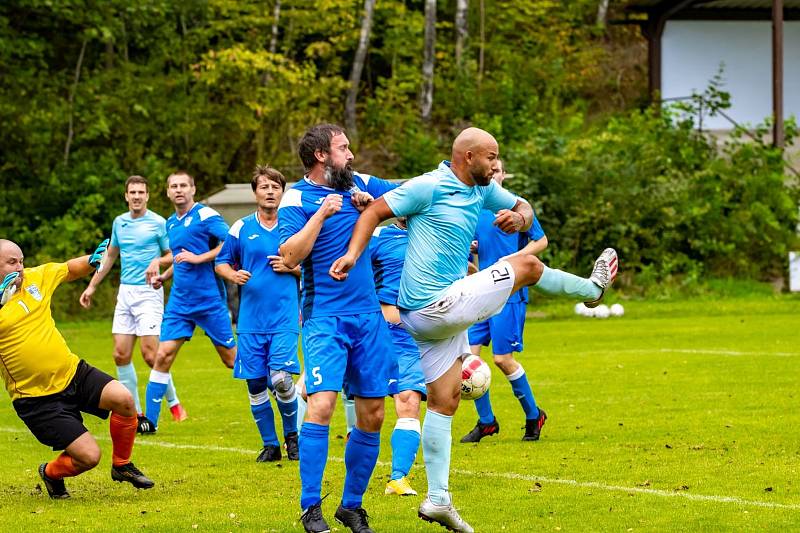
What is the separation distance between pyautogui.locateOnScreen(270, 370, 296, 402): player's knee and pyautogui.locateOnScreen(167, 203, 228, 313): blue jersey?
2071 mm

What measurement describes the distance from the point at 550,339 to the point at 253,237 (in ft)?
34.4

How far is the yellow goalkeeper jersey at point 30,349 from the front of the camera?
27.2 ft

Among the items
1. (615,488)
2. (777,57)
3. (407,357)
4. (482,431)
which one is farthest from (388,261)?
(777,57)

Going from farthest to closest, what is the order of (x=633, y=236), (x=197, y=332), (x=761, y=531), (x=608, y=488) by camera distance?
1. (x=633, y=236)
2. (x=197, y=332)
3. (x=608, y=488)
4. (x=761, y=531)

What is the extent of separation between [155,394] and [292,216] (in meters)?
5.20

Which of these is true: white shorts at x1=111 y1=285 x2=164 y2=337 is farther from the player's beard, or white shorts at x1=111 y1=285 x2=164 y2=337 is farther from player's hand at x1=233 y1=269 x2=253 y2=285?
the player's beard

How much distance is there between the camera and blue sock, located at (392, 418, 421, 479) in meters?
8.22

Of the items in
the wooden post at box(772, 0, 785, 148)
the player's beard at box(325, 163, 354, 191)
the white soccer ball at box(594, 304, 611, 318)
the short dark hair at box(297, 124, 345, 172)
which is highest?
the wooden post at box(772, 0, 785, 148)

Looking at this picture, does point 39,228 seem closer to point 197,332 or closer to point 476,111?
point 197,332

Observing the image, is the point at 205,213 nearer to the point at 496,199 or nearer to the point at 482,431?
the point at 482,431

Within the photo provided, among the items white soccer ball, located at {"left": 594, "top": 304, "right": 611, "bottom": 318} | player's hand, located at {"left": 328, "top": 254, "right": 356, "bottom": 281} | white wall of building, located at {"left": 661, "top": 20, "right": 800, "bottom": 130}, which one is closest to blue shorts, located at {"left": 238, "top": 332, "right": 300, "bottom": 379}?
player's hand, located at {"left": 328, "top": 254, "right": 356, "bottom": 281}

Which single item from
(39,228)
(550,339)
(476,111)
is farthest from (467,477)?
(476,111)

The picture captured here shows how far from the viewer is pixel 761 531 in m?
6.82

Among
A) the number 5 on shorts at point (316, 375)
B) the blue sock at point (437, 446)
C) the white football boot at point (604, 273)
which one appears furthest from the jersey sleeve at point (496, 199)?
the number 5 on shorts at point (316, 375)
